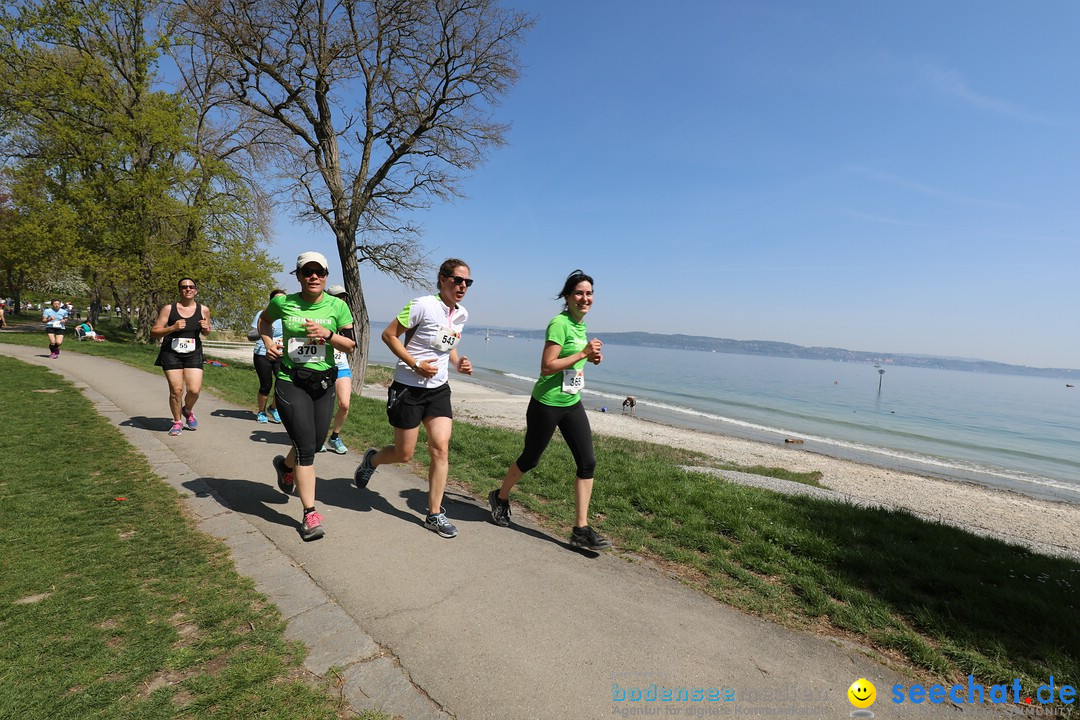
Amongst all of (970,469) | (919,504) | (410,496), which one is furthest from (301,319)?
(970,469)

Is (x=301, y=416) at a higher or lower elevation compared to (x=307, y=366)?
lower

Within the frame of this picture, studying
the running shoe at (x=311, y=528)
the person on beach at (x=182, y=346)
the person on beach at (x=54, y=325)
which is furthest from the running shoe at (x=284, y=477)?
the person on beach at (x=54, y=325)

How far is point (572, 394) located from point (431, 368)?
3.85 ft

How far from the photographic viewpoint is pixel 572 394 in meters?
4.21

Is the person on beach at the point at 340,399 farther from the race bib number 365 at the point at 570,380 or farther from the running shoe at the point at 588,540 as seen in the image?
the running shoe at the point at 588,540

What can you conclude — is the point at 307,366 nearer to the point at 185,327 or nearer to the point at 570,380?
the point at 570,380

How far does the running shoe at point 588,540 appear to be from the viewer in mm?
4035

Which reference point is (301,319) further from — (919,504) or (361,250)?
(919,504)

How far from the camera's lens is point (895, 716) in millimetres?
2375

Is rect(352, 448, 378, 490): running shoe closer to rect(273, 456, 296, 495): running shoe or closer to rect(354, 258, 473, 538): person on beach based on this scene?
rect(273, 456, 296, 495): running shoe

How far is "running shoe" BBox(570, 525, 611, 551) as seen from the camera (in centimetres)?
404

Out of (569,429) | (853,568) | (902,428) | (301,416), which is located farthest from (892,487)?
(902,428)

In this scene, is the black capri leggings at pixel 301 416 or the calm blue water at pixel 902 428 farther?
the calm blue water at pixel 902 428

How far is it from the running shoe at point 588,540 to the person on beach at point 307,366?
2.02 m
